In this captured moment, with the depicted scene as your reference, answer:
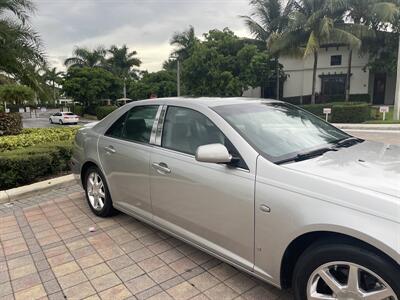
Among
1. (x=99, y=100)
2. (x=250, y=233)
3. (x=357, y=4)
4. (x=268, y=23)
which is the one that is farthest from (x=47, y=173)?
(x=99, y=100)

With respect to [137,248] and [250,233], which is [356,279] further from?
[137,248]

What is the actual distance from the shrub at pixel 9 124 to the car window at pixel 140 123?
27.7 ft

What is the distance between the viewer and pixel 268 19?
2609 centimetres

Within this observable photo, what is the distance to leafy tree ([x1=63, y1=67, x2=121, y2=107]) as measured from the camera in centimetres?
3578

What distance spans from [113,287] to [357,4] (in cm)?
2399

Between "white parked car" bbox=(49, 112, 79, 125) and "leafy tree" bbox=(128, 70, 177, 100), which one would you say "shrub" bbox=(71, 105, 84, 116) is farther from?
"white parked car" bbox=(49, 112, 79, 125)

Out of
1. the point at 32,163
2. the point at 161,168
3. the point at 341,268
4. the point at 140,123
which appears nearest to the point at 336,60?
the point at 32,163

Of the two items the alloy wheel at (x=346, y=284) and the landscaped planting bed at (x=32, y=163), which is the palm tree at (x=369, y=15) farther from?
the alloy wheel at (x=346, y=284)

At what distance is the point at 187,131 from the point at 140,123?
80 centimetres

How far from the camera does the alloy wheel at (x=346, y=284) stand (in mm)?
1865

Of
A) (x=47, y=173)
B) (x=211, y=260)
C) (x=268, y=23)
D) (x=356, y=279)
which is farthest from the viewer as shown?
(x=268, y=23)

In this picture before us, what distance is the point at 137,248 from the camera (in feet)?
11.6

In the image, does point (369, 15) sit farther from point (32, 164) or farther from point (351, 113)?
point (32, 164)

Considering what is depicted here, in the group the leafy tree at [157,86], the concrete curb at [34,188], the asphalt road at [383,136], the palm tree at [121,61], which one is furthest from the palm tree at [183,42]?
the concrete curb at [34,188]
